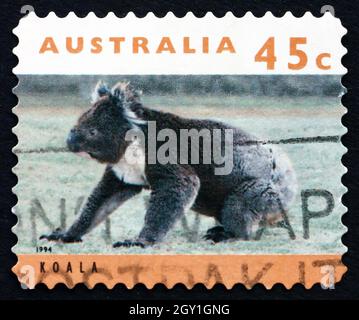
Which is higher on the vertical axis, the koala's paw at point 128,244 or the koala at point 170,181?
the koala at point 170,181

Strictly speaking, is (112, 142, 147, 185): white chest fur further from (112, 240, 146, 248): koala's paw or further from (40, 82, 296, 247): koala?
(112, 240, 146, 248): koala's paw

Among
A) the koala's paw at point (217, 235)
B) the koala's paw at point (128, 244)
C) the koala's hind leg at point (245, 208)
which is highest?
the koala's hind leg at point (245, 208)

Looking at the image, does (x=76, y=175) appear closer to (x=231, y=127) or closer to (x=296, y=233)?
(x=231, y=127)

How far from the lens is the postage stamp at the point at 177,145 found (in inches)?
201

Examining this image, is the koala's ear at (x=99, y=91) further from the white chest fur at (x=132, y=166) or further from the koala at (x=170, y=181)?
the white chest fur at (x=132, y=166)

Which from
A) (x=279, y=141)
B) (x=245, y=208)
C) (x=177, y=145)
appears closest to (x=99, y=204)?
(x=177, y=145)

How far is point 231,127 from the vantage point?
16.9 ft

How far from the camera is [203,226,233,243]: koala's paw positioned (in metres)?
5.09

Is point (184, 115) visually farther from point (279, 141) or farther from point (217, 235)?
point (217, 235)

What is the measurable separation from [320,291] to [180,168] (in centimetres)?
114

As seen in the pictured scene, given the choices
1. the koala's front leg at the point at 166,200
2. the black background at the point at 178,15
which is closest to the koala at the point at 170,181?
the koala's front leg at the point at 166,200

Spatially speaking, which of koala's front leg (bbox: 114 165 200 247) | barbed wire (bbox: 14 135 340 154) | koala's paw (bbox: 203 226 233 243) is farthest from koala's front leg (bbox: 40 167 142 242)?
koala's paw (bbox: 203 226 233 243)

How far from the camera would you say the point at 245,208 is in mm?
5121

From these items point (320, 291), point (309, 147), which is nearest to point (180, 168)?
point (309, 147)
